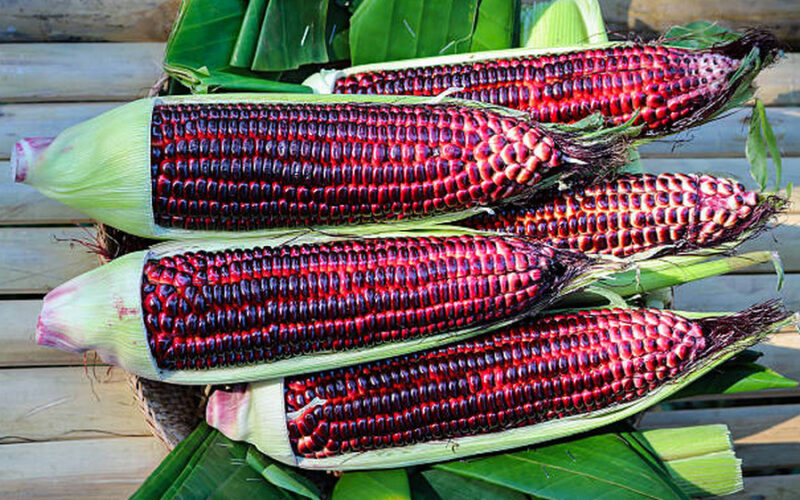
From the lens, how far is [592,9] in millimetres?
2812

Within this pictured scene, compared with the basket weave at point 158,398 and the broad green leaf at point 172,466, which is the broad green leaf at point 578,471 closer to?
the broad green leaf at point 172,466

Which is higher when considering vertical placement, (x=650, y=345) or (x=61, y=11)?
(x=61, y=11)

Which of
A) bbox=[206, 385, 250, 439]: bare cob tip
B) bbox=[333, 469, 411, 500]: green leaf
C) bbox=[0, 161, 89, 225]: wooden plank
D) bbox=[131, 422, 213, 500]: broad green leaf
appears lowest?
bbox=[333, 469, 411, 500]: green leaf

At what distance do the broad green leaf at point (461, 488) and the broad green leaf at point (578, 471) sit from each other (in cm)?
2

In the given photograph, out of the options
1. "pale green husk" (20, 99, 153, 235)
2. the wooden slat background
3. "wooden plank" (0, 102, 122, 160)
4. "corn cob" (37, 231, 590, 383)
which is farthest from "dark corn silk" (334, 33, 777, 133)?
"wooden plank" (0, 102, 122, 160)

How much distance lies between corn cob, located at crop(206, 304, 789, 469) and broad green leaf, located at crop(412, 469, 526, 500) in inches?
3.5

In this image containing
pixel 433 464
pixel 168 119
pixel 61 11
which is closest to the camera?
pixel 168 119

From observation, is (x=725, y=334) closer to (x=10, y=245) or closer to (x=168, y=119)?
(x=168, y=119)

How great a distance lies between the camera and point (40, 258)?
2.88 m

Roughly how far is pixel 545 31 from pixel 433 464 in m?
1.61

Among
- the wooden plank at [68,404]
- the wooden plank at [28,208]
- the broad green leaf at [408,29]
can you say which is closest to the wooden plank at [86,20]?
the wooden plank at [28,208]

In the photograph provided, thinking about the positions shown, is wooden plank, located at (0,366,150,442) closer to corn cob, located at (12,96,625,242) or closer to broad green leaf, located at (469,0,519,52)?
corn cob, located at (12,96,625,242)

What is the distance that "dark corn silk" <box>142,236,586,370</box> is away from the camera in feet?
6.85

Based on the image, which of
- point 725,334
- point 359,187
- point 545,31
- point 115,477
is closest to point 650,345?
point 725,334
